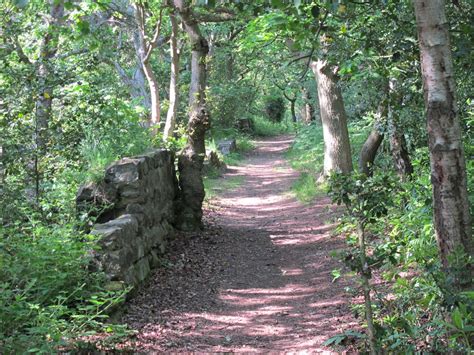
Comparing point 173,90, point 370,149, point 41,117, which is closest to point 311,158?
point 173,90

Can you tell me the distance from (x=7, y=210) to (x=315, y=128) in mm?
15572

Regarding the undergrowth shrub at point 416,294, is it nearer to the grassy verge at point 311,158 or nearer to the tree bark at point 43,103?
the tree bark at point 43,103

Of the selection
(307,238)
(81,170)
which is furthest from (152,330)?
(307,238)

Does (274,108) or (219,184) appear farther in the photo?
(274,108)

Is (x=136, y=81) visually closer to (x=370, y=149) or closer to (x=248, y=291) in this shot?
(x=370, y=149)

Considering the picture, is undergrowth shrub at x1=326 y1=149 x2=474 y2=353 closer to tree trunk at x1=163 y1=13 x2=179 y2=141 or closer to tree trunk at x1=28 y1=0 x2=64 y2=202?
tree trunk at x1=28 y1=0 x2=64 y2=202

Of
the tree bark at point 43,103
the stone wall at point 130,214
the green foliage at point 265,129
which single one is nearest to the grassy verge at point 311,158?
the stone wall at point 130,214

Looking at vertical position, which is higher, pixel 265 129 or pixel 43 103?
pixel 43 103

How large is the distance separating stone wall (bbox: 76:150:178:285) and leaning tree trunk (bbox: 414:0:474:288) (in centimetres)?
346

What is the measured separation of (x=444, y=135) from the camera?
12.1 feet

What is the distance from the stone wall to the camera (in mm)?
6137

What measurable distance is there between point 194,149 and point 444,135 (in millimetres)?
7211

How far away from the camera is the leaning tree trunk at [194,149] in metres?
10.3

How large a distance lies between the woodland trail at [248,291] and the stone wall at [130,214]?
14.9 inches
